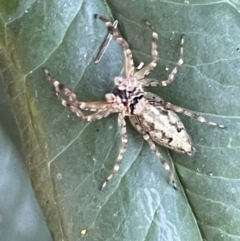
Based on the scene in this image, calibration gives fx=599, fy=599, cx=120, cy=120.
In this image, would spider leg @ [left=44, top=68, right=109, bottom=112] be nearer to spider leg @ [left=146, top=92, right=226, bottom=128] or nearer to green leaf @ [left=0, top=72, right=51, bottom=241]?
spider leg @ [left=146, top=92, right=226, bottom=128]

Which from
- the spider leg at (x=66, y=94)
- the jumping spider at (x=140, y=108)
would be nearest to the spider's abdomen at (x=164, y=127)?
the jumping spider at (x=140, y=108)

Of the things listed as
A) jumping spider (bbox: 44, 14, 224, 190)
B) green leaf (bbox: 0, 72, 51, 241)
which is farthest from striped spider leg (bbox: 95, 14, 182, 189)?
green leaf (bbox: 0, 72, 51, 241)

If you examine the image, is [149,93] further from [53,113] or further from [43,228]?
[43,228]

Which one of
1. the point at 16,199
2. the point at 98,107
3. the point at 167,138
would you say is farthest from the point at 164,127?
the point at 16,199

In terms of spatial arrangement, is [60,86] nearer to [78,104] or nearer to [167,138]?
[78,104]

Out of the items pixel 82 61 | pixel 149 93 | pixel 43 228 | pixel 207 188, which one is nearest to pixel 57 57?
pixel 82 61

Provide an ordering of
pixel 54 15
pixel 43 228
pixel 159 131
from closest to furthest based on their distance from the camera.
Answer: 1. pixel 54 15
2. pixel 159 131
3. pixel 43 228
